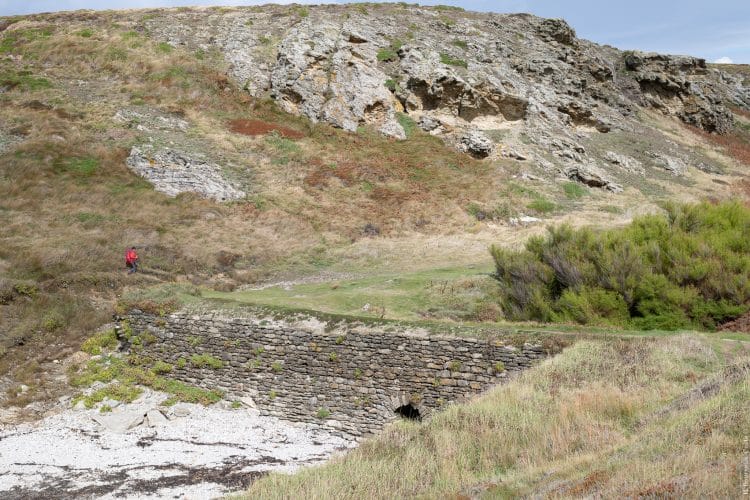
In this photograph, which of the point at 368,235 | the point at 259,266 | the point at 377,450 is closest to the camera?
the point at 377,450

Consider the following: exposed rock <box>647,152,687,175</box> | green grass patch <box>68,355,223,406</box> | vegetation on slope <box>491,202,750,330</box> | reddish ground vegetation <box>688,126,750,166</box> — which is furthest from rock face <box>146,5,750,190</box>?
green grass patch <box>68,355,223,406</box>

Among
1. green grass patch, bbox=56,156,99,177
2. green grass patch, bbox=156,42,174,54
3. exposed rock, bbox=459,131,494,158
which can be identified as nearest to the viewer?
green grass patch, bbox=56,156,99,177

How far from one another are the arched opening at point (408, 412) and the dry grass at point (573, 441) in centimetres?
322

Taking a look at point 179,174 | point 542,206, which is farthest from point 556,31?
point 179,174

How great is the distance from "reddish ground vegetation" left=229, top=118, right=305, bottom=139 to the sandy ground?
85.6ft

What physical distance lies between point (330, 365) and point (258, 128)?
91.8ft

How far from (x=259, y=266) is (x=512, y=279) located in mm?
13025

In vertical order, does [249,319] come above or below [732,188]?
below

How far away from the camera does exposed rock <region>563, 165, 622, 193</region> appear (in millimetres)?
37531

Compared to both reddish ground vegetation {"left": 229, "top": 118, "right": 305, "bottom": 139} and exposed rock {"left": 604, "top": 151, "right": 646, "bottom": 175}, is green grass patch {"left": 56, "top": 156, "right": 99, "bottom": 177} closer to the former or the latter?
reddish ground vegetation {"left": 229, "top": 118, "right": 305, "bottom": 139}

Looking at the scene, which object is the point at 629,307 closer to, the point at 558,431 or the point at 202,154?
the point at 558,431

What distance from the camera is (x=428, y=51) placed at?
146 feet

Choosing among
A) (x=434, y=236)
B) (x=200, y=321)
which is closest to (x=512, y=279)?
(x=200, y=321)

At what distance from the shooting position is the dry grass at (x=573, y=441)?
203 inches
